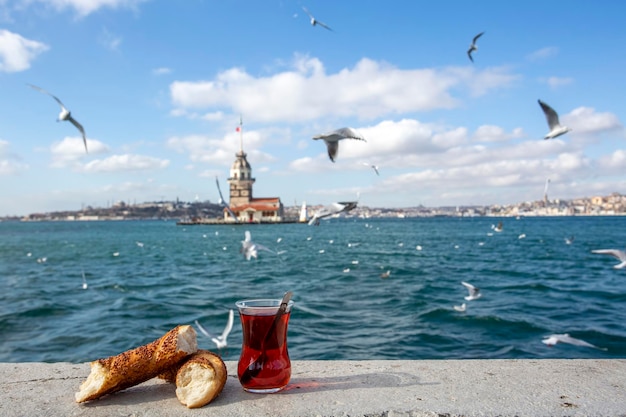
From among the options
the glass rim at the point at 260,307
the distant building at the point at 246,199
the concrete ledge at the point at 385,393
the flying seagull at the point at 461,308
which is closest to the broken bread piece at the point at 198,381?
A: the concrete ledge at the point at 385,393

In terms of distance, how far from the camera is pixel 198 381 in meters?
2.11

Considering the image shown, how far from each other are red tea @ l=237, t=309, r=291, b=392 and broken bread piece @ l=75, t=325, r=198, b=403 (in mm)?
246

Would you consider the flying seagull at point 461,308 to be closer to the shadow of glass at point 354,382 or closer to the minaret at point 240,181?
the shadow of glass at point 354,382

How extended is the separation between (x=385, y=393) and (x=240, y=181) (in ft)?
430

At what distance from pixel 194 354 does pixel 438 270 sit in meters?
21.8

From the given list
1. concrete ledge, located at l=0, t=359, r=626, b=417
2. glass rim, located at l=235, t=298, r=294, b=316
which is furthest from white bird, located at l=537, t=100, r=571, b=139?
glass rim, located at l=235, t=298, r=294, b=316

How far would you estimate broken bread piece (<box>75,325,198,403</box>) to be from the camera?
2164 millimetres

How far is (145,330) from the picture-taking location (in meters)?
11.1

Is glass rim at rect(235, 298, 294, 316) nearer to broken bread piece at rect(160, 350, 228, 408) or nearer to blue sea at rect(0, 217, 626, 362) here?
broken bread piece at rect(160, 350, 228, 408)

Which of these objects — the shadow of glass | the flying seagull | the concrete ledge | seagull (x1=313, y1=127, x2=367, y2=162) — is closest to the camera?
the concrete ledge

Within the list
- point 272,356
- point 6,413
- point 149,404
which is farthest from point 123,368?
point 272,356

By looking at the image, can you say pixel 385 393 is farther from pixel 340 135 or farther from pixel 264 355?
pixel 340 135

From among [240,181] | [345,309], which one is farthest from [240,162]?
[345,309]

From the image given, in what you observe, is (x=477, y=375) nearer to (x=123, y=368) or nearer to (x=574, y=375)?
(x=574, y=375)
